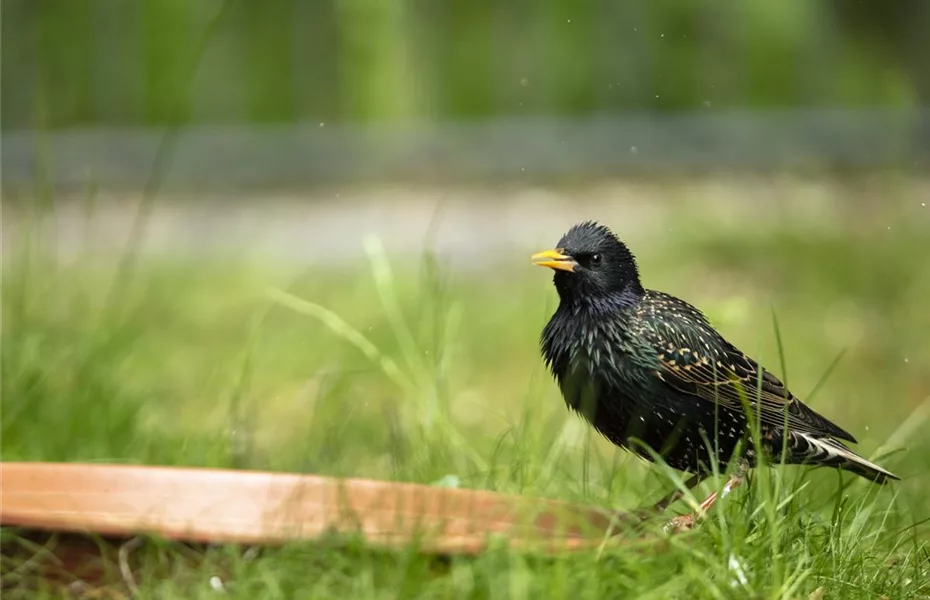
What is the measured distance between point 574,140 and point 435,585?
5460 mm

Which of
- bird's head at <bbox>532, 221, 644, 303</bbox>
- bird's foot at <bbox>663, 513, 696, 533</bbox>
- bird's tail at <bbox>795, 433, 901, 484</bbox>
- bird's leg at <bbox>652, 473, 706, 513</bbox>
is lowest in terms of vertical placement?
bird's leg at <bbox>652, 473, 706, 513</bbox>

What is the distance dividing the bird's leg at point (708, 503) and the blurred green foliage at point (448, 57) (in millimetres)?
5326

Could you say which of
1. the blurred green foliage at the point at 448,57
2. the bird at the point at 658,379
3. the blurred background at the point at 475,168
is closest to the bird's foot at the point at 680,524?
the bird at the point at 658,379

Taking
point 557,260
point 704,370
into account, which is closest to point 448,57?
point 557,260

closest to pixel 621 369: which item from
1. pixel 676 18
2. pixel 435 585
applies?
pixel 435 585

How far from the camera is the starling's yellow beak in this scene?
294cm

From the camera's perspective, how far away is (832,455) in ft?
9.48

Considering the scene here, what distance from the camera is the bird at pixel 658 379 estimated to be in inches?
111

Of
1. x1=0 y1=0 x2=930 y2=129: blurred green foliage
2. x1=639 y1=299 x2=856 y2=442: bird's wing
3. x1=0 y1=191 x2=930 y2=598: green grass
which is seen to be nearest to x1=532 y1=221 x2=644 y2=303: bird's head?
x1=639 y1=299 x2=856 y2=442: bird's wing

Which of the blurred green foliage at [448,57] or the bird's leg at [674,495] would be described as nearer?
the bird's leg at [674,495]

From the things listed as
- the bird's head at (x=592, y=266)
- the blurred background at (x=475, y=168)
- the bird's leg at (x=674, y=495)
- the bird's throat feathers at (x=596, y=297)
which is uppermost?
the bird's head at (x=592, y=266)

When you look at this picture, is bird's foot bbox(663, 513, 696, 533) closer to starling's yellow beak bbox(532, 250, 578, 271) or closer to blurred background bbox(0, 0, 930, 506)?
starling's yellow beak bbox(532, 250, 578, 271)

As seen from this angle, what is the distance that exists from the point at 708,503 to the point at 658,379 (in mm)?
337

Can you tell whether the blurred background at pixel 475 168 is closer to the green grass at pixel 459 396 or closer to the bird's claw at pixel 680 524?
the green grass at pixel 459 396
